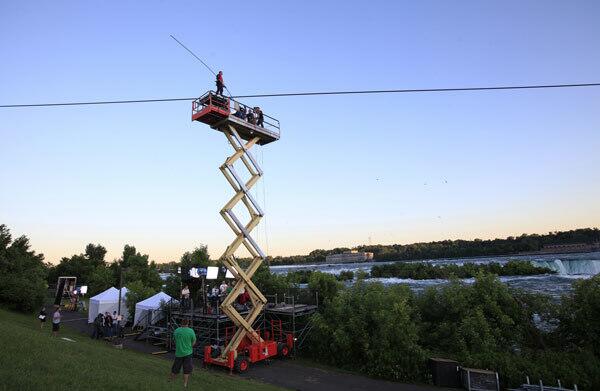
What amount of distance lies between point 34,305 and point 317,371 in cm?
2712

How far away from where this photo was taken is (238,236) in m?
18.2

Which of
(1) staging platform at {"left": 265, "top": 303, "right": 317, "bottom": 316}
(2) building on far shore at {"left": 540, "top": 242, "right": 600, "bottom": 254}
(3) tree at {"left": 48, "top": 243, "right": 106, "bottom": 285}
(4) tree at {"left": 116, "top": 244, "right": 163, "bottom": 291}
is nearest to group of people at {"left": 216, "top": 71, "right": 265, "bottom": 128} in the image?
(1) staging platform at {"left": 265, "top": 303, "right": 317, "bottom": 316}

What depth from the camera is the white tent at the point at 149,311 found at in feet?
86.5

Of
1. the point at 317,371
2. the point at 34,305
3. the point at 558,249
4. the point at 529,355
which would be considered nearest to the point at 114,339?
the point at 34,305

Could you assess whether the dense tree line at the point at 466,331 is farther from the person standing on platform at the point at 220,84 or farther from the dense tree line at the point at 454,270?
the dense tree line at the point at 454,270

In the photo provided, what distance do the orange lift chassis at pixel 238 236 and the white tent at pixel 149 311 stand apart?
9.78m

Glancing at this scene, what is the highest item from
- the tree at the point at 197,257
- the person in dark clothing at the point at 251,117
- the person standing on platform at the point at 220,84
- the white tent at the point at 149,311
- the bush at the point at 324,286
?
the person standing on platform at the point at 220,84

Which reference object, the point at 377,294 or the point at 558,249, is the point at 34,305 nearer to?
the point at 377,294

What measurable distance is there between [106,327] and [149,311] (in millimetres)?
2894

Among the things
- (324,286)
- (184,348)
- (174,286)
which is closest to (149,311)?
(174,286)

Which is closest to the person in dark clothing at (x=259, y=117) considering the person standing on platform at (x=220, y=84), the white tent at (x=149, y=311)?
the person standing on platform at (x=220, y=84)

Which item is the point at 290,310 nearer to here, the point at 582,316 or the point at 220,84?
the point at 220,84

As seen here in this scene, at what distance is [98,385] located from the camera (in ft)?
25.2

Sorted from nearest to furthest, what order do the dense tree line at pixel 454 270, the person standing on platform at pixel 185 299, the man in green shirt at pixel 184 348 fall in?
1. the man in green shirt at pixel 184 348
2. the person standing on platform at pixel 185 299
3. the dense tree line at pixel 454 270
